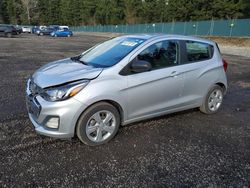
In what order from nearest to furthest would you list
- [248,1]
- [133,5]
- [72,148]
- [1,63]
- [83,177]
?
[83,177], [72,148], [1,63], [248,1], [133,5]

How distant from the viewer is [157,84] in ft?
15.9

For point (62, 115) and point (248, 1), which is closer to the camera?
point (62, 115)

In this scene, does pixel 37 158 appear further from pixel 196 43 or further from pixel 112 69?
pixel 196 43

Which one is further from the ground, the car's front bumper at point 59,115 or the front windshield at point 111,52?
the front windshield at point 111,52

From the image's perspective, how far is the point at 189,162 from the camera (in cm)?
403

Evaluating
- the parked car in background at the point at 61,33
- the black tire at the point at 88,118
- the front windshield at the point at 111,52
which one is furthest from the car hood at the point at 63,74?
the parked car in background at the point at 61,33

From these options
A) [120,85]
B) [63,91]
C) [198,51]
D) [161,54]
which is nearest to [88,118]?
[63,91]

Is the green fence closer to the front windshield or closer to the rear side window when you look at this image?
the rear side window

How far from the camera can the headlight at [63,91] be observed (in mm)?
4039

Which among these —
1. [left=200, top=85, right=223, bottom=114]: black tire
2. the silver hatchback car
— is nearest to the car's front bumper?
the silver hatchback car

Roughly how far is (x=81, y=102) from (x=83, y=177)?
1063mm

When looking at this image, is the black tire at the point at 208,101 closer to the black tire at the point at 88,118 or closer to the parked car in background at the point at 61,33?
the black tire at the point at 88,118

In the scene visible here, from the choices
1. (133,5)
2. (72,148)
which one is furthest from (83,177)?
(133,5)

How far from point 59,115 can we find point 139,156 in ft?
4.23
